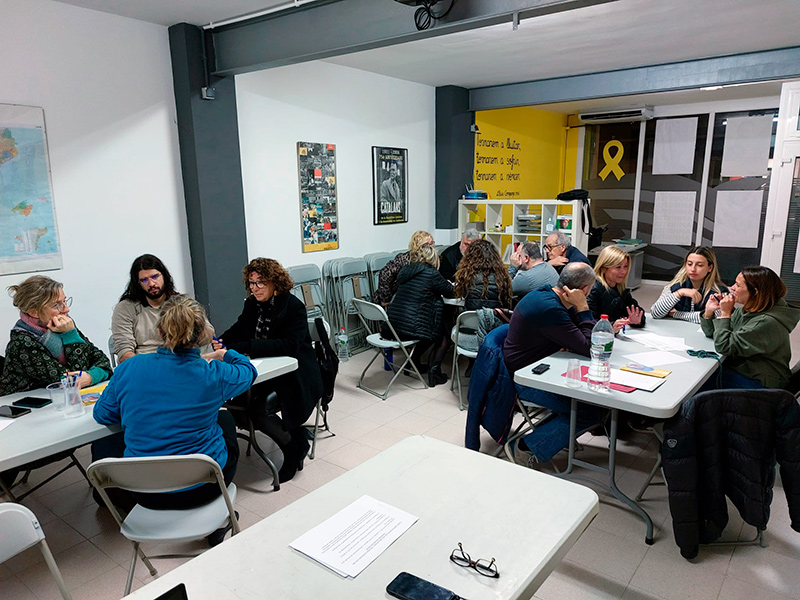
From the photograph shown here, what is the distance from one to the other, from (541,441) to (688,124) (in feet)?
24.0

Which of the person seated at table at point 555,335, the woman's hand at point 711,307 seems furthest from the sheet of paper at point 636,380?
the woman's hand at point 711,307

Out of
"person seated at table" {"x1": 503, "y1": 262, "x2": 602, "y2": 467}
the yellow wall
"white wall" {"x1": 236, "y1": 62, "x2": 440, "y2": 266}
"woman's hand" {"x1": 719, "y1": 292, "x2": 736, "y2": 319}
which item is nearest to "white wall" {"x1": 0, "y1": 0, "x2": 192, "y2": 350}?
"white wall" {"x1": 236, "y1": 62, "x2": 440, "y2": 266}

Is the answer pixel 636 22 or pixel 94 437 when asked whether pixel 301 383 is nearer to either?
pixel 94 437

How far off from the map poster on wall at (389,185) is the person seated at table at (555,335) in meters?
3.28

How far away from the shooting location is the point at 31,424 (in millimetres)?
2166

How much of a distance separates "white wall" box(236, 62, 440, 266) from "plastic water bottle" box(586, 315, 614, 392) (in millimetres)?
3080

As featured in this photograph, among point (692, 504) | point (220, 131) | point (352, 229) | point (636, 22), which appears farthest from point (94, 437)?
point (636, 22)

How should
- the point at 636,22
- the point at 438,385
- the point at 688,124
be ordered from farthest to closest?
the point at 688,124
the point at 438,385
the point at 636,22

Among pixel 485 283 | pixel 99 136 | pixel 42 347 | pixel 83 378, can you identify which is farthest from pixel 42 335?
pixel 485 283

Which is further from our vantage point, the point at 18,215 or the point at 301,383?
the point at 18,215

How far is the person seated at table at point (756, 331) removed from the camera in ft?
8.87

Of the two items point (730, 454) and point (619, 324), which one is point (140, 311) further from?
point (730, 454)

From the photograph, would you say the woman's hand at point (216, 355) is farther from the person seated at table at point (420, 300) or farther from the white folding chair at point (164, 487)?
the person seated at table at point (420, 300)

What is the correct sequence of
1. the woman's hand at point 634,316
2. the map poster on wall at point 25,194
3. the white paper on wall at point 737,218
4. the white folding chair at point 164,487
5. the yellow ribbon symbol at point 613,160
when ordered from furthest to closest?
1. the yellow ribbon symbol at point 613,160
2. the white paper on wall at point 737,218
3. the woman's hand at point 634,316
4. the map poster on wall at point 25,194
5. the white folding chair at point 164,487
